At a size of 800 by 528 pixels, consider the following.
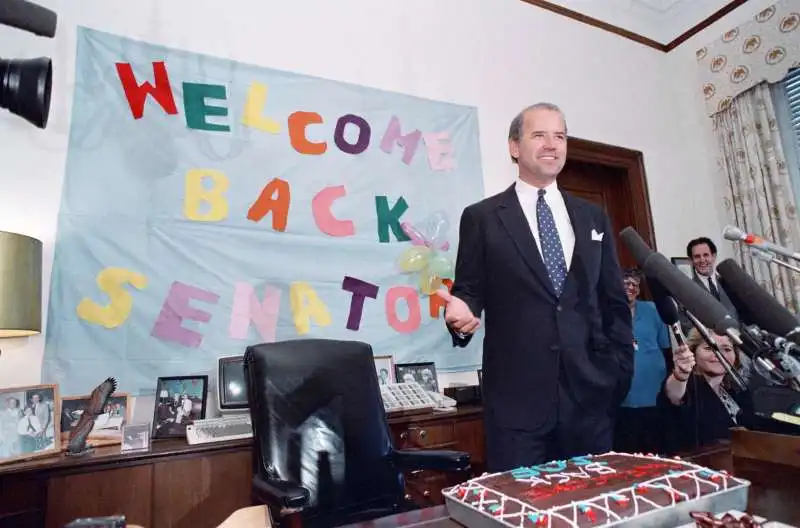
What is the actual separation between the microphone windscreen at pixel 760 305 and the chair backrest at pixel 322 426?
1.01 m

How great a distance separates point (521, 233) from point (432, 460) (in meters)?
0.65

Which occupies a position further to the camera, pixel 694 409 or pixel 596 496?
pixel 694 409

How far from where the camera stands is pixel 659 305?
1248 mm

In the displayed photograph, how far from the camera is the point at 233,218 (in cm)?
216

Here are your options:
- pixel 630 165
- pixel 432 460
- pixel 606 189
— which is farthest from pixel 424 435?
pixel 630 165

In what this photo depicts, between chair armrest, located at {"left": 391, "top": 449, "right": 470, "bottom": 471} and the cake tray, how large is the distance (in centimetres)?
60

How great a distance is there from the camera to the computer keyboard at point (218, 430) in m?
1.62

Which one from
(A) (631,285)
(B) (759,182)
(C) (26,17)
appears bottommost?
(A) (631,285)

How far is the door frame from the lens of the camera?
327 cm

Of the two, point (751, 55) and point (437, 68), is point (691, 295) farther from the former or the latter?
point (751, 55)

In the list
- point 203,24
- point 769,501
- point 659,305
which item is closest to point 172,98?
point 203,24

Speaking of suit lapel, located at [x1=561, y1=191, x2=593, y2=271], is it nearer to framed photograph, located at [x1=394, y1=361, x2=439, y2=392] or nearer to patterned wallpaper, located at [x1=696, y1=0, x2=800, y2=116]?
framed photograph, located at [x1=394, y1=361, x2=439, y2=392]

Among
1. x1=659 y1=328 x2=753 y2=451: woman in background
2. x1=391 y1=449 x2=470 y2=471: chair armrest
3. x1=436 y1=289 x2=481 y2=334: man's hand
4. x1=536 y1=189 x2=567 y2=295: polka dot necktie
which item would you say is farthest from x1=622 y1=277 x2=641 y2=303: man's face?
x1=436 y1=289 x2=481 y2=334: man's hand

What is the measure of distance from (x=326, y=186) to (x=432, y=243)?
60 centimetres
